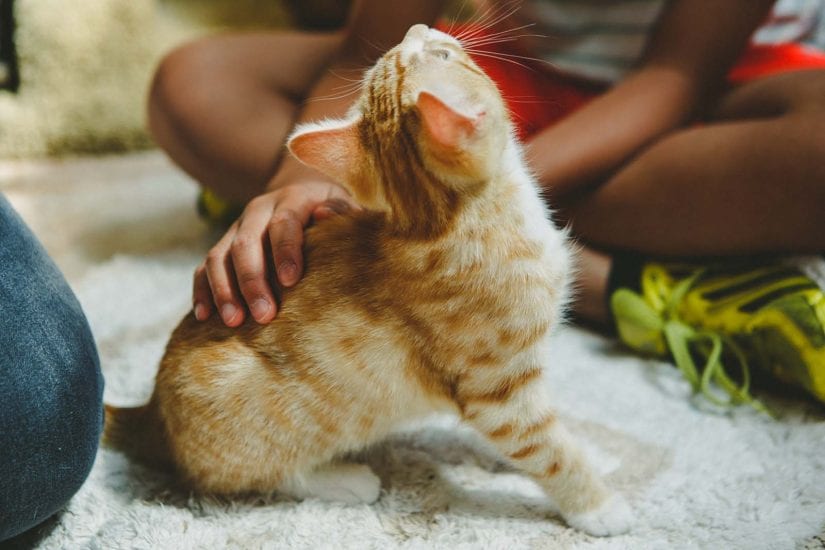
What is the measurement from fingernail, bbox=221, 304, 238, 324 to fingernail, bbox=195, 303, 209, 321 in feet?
0.12

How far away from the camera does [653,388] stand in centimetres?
95

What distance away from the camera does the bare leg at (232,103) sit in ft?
4.02

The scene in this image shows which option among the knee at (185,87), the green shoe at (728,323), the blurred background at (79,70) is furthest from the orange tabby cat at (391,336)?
the blurred background at (79,70)

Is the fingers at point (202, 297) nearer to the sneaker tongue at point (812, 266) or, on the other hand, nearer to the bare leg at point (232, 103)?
the bare leg at point (232, 103)

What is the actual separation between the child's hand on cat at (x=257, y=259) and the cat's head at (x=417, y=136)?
115 mm

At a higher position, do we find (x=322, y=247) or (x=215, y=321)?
(x=322, y=247)

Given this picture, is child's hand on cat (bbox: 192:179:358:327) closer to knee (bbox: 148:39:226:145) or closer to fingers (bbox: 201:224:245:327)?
fingers (bbox: 201:224:245:327)

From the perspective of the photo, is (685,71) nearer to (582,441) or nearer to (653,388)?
(653,388)

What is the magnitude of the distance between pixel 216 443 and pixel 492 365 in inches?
12.2

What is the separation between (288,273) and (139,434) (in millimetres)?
284

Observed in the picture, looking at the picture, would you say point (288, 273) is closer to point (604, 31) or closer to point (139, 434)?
point (139, 434)

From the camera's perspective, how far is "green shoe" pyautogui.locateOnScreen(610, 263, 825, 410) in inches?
33.9

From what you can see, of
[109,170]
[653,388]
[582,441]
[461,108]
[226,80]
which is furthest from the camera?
[109,170]

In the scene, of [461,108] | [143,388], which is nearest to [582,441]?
[461,108]
